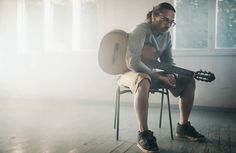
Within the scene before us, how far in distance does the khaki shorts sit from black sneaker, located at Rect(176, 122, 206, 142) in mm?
321

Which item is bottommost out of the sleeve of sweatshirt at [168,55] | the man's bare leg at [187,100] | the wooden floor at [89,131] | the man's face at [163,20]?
the wooden floor at [89,131]

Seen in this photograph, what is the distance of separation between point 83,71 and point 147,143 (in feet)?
10.8

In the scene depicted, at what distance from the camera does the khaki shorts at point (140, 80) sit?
91.3 inches

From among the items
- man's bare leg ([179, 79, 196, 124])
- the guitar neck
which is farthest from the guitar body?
man's bare leg ([179, 79, 196, 124])

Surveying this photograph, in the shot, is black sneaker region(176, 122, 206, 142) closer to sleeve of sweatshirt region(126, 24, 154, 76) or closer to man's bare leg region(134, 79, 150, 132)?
man's bare leg region(134, 79, 150, 132)

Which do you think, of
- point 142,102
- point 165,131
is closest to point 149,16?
point 142,102

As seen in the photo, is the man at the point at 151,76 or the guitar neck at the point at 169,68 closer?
the man at the point at 151,76

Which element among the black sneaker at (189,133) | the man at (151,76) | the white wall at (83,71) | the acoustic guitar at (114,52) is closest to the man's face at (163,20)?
the man at (151,76)

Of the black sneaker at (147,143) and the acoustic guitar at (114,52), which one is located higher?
the acoustic guitar at (114,52)

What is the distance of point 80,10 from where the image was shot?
17.9ft

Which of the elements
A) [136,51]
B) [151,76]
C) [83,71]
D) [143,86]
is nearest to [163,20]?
[136,51]

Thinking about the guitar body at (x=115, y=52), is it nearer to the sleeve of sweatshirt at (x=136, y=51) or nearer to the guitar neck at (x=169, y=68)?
the sleeve of sweatshirt at (x=136, y=51)

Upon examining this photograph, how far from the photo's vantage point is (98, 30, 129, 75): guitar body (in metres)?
2.61

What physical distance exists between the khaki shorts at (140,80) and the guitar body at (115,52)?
0.10 meters
